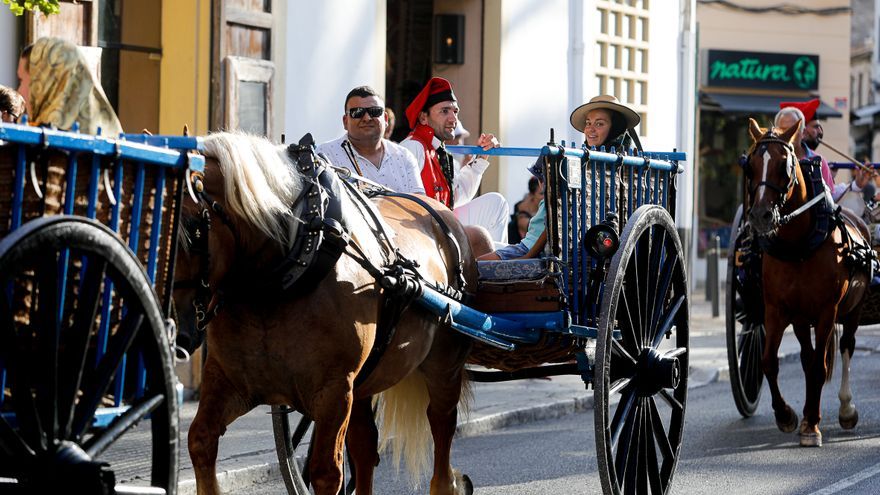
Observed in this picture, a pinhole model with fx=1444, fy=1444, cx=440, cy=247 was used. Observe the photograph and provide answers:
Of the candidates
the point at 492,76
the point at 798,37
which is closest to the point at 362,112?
the point at 492,76

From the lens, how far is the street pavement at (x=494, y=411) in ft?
25.0

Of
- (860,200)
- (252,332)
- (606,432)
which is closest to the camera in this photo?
(252,332)

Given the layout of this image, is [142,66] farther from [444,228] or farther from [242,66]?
[444,228]

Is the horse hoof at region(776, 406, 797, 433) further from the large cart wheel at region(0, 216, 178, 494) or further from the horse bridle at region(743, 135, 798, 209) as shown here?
the large cart wheel at region(0, 216, 178, 494)

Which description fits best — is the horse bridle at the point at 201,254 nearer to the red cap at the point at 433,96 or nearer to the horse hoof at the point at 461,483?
the horse hoof at the point at 461,483

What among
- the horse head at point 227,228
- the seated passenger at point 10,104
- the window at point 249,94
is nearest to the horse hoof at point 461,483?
the horse head at point 227,228

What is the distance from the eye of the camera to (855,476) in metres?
7.75

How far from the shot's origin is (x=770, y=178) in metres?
8.84

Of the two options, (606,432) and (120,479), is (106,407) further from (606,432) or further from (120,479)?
(120,479)

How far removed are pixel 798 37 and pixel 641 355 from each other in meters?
23.8

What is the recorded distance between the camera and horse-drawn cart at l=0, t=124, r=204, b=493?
3.34 meters

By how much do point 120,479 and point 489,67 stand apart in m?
8.10

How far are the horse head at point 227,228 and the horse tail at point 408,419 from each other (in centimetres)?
180

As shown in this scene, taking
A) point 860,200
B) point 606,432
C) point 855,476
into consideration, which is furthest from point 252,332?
point 860,200
